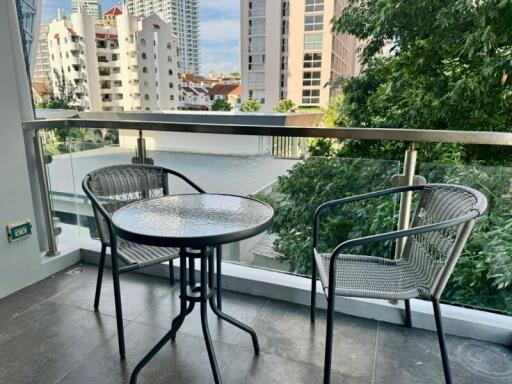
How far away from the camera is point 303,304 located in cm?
208

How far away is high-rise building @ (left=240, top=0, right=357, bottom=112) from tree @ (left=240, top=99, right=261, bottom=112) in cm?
20

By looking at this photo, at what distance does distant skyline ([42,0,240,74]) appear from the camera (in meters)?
8.62

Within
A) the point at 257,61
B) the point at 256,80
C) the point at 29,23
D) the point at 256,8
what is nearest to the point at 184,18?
the point at 29,23

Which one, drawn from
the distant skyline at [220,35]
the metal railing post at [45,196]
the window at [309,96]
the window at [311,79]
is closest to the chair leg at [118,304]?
the metal railing post at [45,196]

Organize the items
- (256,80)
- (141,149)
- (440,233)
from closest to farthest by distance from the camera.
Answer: (440,233), (141,149), (256,80)

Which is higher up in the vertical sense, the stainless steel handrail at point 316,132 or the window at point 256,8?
the window at point 256,8

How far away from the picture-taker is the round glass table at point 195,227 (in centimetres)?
122

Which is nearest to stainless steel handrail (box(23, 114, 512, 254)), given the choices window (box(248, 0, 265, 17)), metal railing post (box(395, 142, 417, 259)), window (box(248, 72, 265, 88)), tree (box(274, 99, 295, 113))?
metal railing post (box(395, 142, 417, 259))

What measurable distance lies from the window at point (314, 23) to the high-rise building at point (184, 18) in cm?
376

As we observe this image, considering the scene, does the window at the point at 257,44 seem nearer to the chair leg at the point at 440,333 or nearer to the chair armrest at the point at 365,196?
the chair armrest at the point at 365,196

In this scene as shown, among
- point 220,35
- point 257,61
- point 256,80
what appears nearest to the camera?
point 220,35

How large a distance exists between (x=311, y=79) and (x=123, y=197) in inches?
434

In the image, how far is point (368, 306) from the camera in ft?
6.34

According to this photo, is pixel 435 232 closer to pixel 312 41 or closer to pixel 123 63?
pixel 312 41
